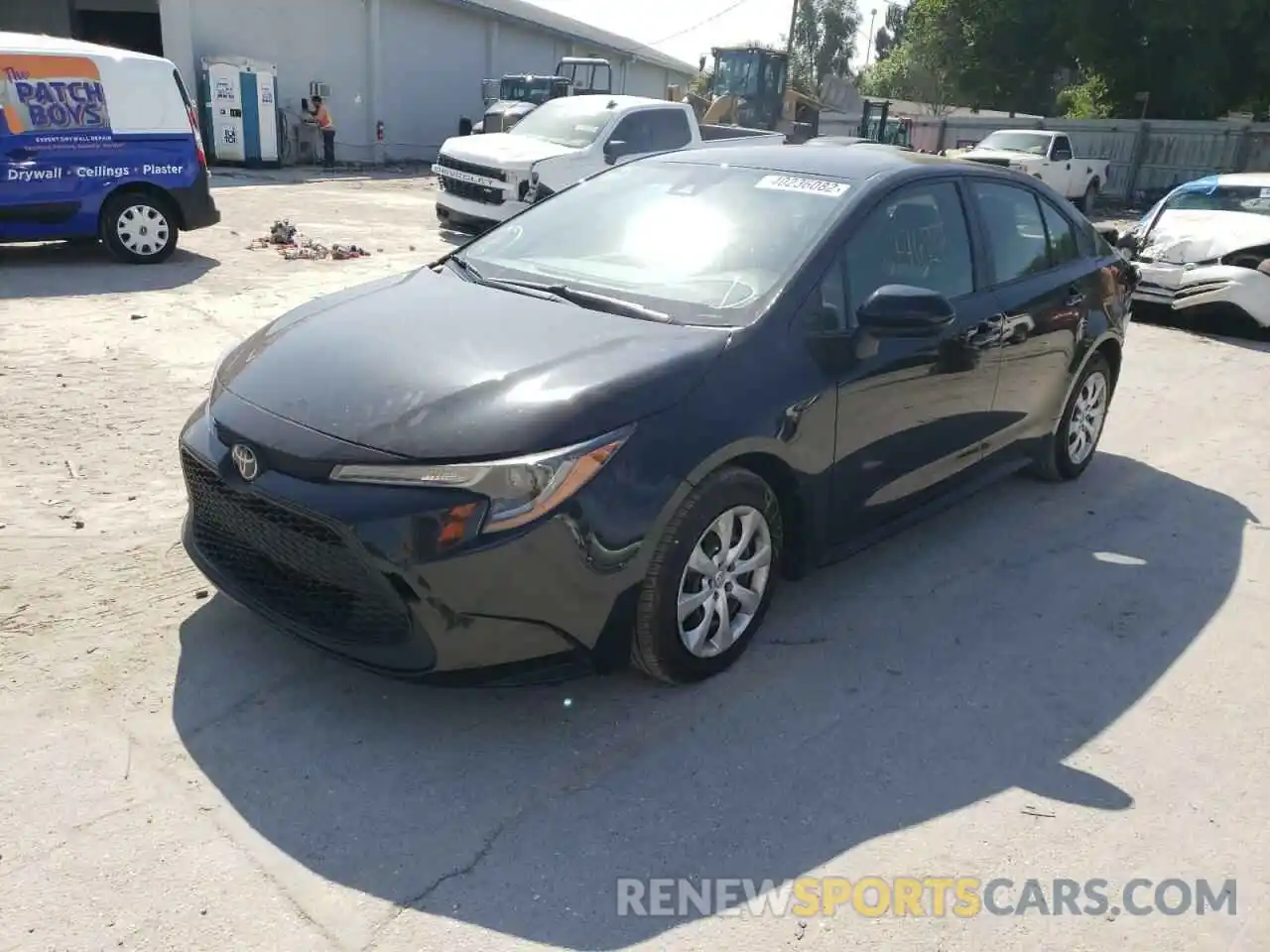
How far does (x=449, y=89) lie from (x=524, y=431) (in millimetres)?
28830

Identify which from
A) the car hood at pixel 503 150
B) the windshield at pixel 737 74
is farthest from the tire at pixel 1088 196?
the car hood at pixel 503 150

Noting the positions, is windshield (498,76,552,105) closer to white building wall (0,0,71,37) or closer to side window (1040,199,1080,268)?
white building wall (0,0,71,37)

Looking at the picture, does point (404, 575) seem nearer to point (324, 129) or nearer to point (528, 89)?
point (324, 129)

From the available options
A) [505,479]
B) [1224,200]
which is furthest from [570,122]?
[505,479]

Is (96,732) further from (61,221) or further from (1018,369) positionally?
(61,221)

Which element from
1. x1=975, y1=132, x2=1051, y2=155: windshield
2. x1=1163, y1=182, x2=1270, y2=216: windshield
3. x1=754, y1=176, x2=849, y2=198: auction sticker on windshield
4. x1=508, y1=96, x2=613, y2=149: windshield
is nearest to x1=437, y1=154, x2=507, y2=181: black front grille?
x1=508, y1=96, x2=613, y2=149: windshield

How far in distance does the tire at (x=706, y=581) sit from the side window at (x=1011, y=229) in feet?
6.28

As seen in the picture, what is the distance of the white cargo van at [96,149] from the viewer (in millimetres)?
8930

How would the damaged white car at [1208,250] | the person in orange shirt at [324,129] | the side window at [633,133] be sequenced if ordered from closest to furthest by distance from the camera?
the damaged white car at [1208,250] → the side window at [633,133] → the person in orange shirt at [324,129]

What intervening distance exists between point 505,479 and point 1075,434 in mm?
3960

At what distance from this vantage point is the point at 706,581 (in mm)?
3400

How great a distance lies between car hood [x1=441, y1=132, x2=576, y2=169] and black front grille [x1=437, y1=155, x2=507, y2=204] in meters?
0.06

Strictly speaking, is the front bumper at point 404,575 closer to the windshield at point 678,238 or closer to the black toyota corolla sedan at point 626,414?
the black toyota corolla sedan at point 626,414

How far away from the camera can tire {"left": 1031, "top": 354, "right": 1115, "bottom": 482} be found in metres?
5.55
